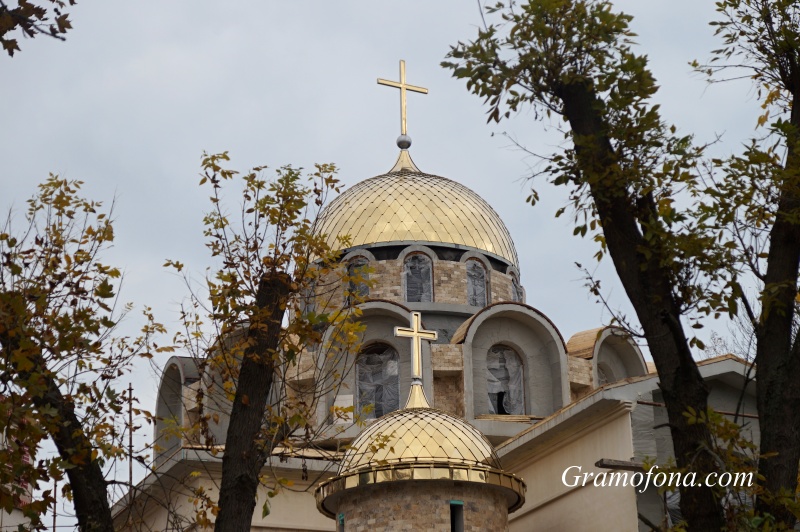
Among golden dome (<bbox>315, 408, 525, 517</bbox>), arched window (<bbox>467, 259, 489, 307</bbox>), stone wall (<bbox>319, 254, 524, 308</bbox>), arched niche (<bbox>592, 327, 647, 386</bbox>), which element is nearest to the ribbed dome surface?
golden dome (<bbox>315, 408, 525, 517</bbox>)

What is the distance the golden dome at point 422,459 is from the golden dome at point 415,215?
7.31m

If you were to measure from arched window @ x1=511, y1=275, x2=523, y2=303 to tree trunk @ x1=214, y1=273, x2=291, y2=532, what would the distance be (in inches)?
587

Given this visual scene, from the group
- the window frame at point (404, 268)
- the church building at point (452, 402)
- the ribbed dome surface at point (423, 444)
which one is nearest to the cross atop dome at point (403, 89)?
the church building at point (452, 402)

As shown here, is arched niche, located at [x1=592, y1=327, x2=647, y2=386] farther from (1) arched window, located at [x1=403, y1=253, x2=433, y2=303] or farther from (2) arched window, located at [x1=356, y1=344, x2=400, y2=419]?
(2) arched window, located at [x1=356, y1=344, x2=400, y2=419]

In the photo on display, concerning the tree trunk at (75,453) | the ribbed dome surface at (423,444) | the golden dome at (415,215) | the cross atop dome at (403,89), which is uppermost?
the cross atop dome at (403,89)

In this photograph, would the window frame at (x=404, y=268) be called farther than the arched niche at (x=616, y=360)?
Yes

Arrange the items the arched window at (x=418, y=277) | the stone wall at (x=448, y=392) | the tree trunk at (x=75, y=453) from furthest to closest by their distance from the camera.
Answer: the arched window at (x=418, y=277)
the stone wall at (x=448, y=392)
the tree trunk at (x=75, y=453)

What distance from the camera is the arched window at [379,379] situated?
66.8 feet

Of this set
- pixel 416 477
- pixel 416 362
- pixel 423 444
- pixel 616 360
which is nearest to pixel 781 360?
pixel 416 477

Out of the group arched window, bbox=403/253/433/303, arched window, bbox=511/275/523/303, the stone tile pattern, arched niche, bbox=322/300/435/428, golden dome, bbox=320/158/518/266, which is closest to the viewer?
the stone tile pattern

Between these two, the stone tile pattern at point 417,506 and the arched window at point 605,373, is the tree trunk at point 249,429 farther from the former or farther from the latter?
the arched window at point 605,373

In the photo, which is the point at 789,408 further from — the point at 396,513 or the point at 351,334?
the point at 396,513

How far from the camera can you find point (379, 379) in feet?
67.8

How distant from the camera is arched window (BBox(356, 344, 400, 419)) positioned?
802 inches
